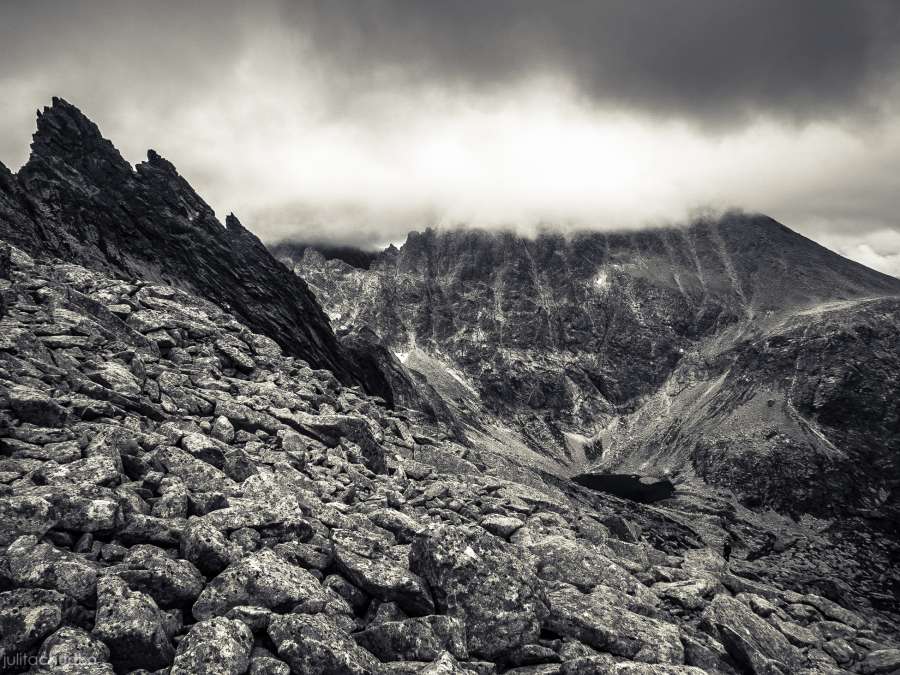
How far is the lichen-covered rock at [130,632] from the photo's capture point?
10.5 metres

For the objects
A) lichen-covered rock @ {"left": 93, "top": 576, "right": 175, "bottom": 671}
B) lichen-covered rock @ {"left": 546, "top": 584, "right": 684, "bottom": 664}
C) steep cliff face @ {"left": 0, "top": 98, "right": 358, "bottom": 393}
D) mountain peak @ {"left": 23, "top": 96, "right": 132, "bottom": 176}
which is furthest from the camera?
mountain peak @ {"left": 23, "top": 96, "right": 132, "bottom": 176}

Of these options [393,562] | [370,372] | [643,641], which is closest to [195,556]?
[393,562]

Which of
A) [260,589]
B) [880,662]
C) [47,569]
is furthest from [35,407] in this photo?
[880,662]

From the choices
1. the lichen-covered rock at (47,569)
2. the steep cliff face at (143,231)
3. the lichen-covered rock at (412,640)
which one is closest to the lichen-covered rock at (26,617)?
the lichen-covered rock at (47,569)

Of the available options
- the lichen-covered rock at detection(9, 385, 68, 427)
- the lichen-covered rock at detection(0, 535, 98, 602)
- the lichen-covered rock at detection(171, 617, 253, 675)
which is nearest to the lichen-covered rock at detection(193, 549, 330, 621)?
the lichen-covered rock at detection(171, 617, 253, 675)

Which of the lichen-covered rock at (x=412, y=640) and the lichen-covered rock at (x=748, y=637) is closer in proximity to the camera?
the lichen-covered rock at (x=412, y=640)

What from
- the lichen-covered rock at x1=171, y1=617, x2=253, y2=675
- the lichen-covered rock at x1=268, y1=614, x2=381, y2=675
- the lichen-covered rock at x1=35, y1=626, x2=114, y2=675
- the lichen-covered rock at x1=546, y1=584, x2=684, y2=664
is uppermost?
the lichen-covered rock at x1=35, y1=626, x2=114, y2=675

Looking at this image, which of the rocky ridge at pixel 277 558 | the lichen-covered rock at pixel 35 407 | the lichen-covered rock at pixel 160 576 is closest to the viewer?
the rocky ridge at pixel 277 558

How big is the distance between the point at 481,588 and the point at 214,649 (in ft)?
24.9

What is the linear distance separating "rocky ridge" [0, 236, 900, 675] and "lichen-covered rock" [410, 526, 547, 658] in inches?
2.3

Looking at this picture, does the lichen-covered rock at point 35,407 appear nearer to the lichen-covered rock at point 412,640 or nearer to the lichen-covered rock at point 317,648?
the lichen-covered rock at point 317,648

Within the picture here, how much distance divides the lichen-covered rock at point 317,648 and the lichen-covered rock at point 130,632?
88.9 inches

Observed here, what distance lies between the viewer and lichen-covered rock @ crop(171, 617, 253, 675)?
10367mm

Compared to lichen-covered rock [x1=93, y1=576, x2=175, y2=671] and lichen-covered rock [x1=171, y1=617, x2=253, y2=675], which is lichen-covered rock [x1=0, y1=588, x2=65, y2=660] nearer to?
lichen-covered rock [x1=93, y1=576, x2=175, y2=671]
